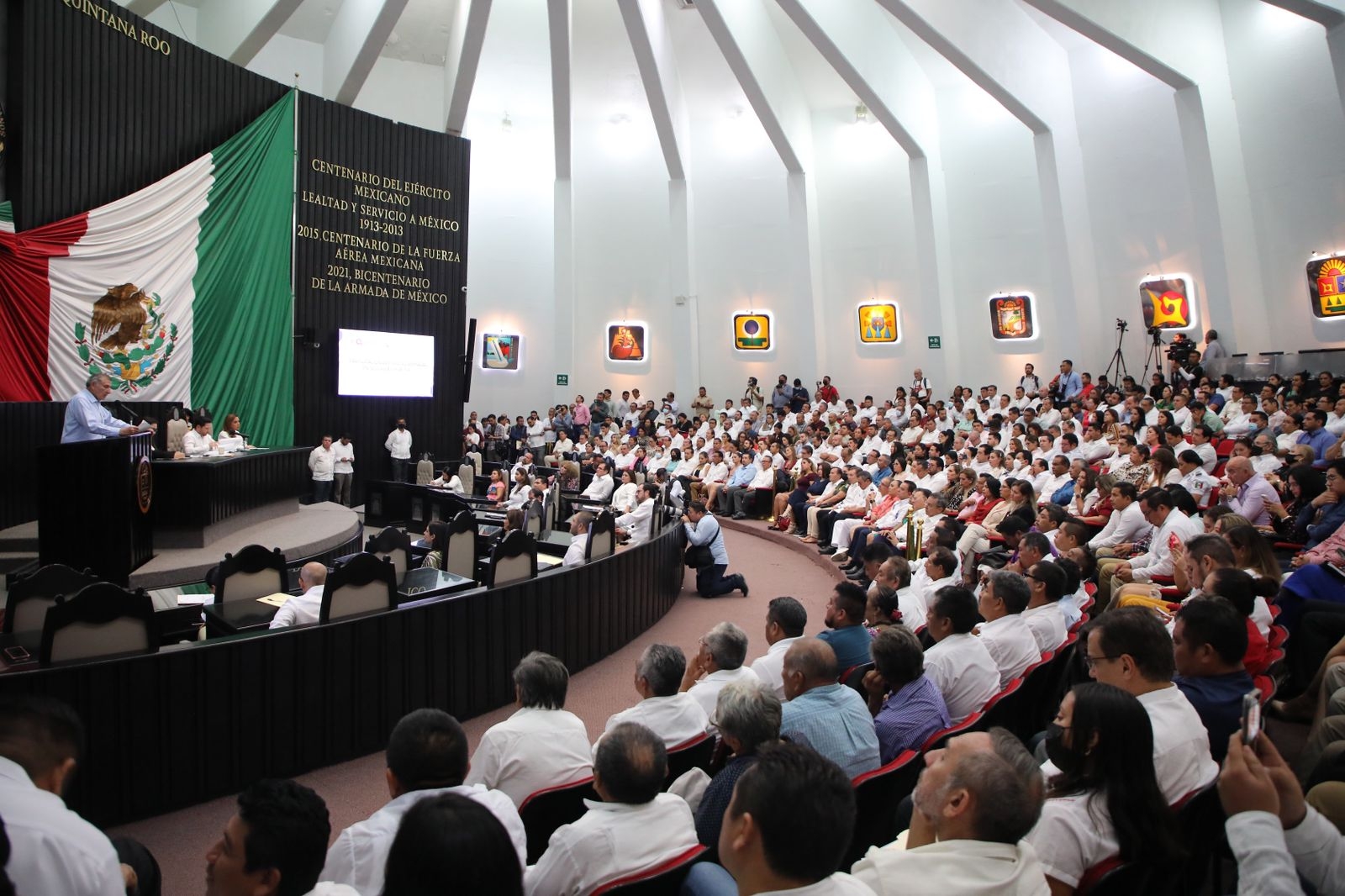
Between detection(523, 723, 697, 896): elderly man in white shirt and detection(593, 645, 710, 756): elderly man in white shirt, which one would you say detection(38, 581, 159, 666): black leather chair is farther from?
detection(523, 723, 697, 896): elderly man in white shirt

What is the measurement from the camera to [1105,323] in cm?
1473

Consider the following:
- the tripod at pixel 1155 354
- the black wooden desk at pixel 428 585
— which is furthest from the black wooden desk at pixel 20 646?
the tripod at pixel 1155 354

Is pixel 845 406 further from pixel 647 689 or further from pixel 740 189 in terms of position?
pixel 647 689

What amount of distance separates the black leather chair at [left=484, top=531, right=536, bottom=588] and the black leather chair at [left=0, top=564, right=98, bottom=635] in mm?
2052

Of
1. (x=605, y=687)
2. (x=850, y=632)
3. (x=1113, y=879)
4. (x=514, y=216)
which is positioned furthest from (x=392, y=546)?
(x=514, y=216)

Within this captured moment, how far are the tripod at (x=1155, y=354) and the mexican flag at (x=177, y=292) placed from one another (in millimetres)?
14472

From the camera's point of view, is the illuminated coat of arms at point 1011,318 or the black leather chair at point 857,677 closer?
the black leather chair at point 857,677

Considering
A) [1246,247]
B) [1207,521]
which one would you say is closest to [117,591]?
[1207,521]

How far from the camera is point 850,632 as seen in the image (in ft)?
12.3

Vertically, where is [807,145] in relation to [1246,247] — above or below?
above

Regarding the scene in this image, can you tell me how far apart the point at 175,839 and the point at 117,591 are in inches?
43.6

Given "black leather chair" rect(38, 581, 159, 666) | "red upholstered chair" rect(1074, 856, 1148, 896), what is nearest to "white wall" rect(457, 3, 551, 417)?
"black leather chair" rect(38, 581, 159, 666)

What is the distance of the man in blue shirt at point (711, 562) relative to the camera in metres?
7.87

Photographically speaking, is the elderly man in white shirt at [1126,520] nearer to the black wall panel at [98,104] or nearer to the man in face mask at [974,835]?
the man in face mask at [974,835]
